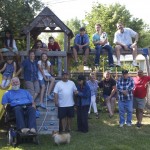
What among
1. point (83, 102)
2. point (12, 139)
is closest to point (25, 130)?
point (12, 139)

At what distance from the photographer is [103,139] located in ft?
29.6

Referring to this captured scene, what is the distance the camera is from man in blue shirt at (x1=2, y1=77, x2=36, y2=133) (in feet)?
27.3

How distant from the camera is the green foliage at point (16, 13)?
12383 millimetres

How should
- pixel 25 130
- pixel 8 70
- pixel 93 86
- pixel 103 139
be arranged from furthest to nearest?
pixel 93 86
pixel 8 70
pixel 103 139
pixel 25 130

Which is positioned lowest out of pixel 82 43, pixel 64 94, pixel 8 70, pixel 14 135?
pixel 14 135

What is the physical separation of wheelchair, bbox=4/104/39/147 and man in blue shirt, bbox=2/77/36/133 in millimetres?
107

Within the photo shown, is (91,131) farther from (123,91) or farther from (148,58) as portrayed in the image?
(148,58)

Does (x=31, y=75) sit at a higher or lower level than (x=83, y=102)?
higher

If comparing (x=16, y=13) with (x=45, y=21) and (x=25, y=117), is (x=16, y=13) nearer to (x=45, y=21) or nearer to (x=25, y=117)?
(x=45, y=21)

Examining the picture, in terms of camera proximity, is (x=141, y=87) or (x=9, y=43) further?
(x=9, y=43)

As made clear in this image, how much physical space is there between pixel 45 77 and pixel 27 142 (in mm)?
2502

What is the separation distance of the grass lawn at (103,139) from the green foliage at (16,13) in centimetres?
431

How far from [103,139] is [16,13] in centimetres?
594

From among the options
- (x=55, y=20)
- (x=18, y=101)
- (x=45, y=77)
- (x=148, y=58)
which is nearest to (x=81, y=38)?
(x=55, y=20)
